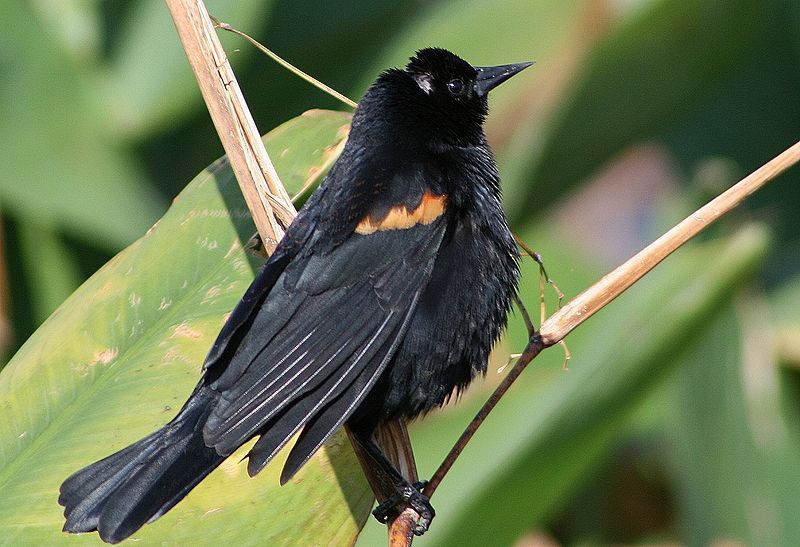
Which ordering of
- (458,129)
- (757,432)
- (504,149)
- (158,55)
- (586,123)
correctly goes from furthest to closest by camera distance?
1. (504,149)
2. (158,55)
3. (586,123)
4. (757,432)
5. (458,129)

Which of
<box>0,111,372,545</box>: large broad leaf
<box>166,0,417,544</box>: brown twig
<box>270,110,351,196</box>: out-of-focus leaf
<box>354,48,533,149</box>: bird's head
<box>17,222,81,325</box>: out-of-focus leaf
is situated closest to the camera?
<box>0,111,372,545</box>: large broad leaf

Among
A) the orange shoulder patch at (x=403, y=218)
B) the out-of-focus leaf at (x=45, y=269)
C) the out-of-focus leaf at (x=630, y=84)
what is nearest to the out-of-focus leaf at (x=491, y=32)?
the out-of-focus leaf at (x=630, y=84)

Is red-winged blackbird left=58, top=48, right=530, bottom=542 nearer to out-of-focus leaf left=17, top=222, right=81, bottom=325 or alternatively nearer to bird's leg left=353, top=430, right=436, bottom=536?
bird's leg left=353, top=430, right=436, bottom=536

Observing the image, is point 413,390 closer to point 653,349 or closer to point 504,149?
point 653,349

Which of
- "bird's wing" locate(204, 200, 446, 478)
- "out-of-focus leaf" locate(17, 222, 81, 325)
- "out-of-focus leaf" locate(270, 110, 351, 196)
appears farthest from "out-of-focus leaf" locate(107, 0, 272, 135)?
"bird's wing" locate(204, 200, 446, 478)

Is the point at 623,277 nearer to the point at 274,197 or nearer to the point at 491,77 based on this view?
the point at 274,197

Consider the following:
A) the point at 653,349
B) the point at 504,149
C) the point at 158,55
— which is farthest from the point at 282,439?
the point at 504,149
